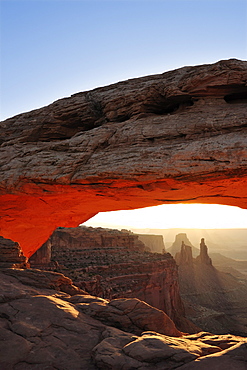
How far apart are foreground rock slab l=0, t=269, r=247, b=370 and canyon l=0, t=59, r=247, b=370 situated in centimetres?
3

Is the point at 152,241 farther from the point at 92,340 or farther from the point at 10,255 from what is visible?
the point at 92,340

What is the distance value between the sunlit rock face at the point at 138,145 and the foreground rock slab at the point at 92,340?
5.04 metres

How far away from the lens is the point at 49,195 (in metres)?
13.0

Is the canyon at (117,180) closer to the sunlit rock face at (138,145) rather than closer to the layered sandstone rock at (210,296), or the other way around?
the sunlit rock face at (138,145)

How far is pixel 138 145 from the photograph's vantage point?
10734 millimetres

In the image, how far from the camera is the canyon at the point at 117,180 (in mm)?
5902

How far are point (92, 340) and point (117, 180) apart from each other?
622 cm

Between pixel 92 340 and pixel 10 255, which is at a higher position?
pixel 10 255

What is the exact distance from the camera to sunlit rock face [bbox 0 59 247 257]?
9773 mm

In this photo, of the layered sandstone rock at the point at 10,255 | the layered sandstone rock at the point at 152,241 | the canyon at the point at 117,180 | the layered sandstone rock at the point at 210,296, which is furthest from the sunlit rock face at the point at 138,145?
the layered sandstone rock at the point at 152,241

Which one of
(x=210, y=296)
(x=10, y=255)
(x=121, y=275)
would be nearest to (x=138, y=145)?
(x=10, y=255)

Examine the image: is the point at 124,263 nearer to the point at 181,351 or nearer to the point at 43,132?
the point at 43,132

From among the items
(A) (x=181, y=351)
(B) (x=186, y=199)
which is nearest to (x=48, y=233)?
(B) (x=186, y=199)

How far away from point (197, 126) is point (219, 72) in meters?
2.32
